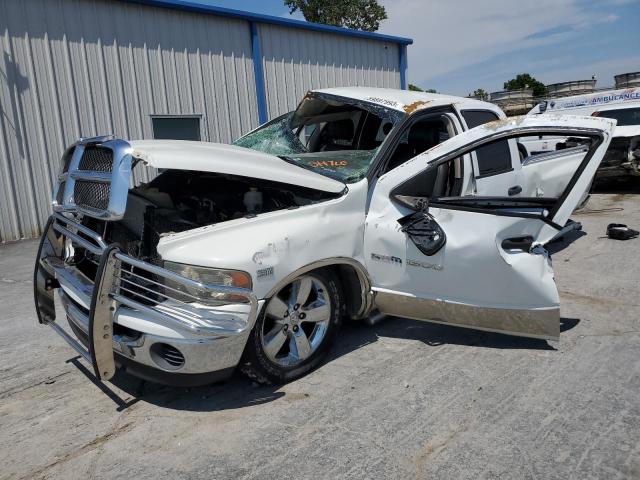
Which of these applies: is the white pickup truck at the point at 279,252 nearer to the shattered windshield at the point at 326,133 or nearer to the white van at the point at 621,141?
the shattered windshield at the point at 326,133

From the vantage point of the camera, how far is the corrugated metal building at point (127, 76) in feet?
29.0

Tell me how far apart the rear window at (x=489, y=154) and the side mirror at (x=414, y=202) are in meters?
1.21

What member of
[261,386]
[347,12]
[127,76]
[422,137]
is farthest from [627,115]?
[347,12]

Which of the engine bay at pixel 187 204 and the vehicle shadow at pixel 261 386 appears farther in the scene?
the engine bay at pixel 187 204

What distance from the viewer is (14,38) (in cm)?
865

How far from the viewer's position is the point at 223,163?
124 inches

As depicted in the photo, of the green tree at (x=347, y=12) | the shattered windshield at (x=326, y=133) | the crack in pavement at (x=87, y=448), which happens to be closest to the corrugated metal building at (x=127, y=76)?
the shattered windshield at (x=326, y=133)

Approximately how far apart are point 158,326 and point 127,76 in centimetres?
856

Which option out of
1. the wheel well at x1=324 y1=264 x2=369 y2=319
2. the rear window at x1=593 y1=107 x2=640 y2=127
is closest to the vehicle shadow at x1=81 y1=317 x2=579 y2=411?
the wheel well at x1=324 y1=264 x2=369 y2=319

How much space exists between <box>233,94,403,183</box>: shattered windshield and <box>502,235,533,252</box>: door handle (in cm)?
116

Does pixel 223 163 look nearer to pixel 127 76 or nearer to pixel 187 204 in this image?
pixel 187 204

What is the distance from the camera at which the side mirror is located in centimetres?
353

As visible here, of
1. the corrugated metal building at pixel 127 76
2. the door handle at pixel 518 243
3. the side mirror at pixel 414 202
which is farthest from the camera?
the corrugated metal building at pixel 127 76

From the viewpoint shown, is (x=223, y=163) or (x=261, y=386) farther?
(x=261, y=386)
